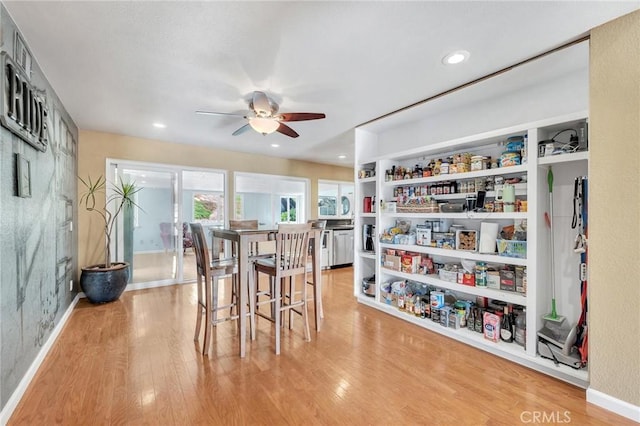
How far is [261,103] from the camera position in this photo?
8.59 ft

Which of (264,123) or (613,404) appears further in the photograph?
(264,123)

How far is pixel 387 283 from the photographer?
3.53 meters

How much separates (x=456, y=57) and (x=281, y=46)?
132 centimetres

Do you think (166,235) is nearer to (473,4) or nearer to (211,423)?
(211,423)

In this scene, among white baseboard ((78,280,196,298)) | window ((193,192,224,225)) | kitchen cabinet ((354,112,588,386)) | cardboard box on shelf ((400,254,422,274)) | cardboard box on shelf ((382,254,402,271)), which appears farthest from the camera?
window ((193,192,224,225))

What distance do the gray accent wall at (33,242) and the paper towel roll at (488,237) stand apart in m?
3.52

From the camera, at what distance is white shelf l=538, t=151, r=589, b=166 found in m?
2.00

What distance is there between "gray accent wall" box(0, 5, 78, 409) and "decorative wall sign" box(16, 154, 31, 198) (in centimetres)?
3

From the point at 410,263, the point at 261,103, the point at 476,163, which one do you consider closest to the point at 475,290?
the point at 410,263

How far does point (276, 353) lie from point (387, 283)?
5.60ft

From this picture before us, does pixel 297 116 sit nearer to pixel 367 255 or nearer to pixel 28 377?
pixel 367 255

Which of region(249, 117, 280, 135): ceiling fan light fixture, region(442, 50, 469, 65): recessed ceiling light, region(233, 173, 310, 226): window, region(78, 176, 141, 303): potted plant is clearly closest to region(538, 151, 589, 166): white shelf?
region(442, 50, 469, 65): recessed ceiling light

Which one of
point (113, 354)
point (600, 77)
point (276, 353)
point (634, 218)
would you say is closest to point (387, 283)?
point (276, 353)

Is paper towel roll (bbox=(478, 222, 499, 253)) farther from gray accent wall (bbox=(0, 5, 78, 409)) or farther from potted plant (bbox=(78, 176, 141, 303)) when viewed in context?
potted plant (bbox=(78, 176, 141, 303))
